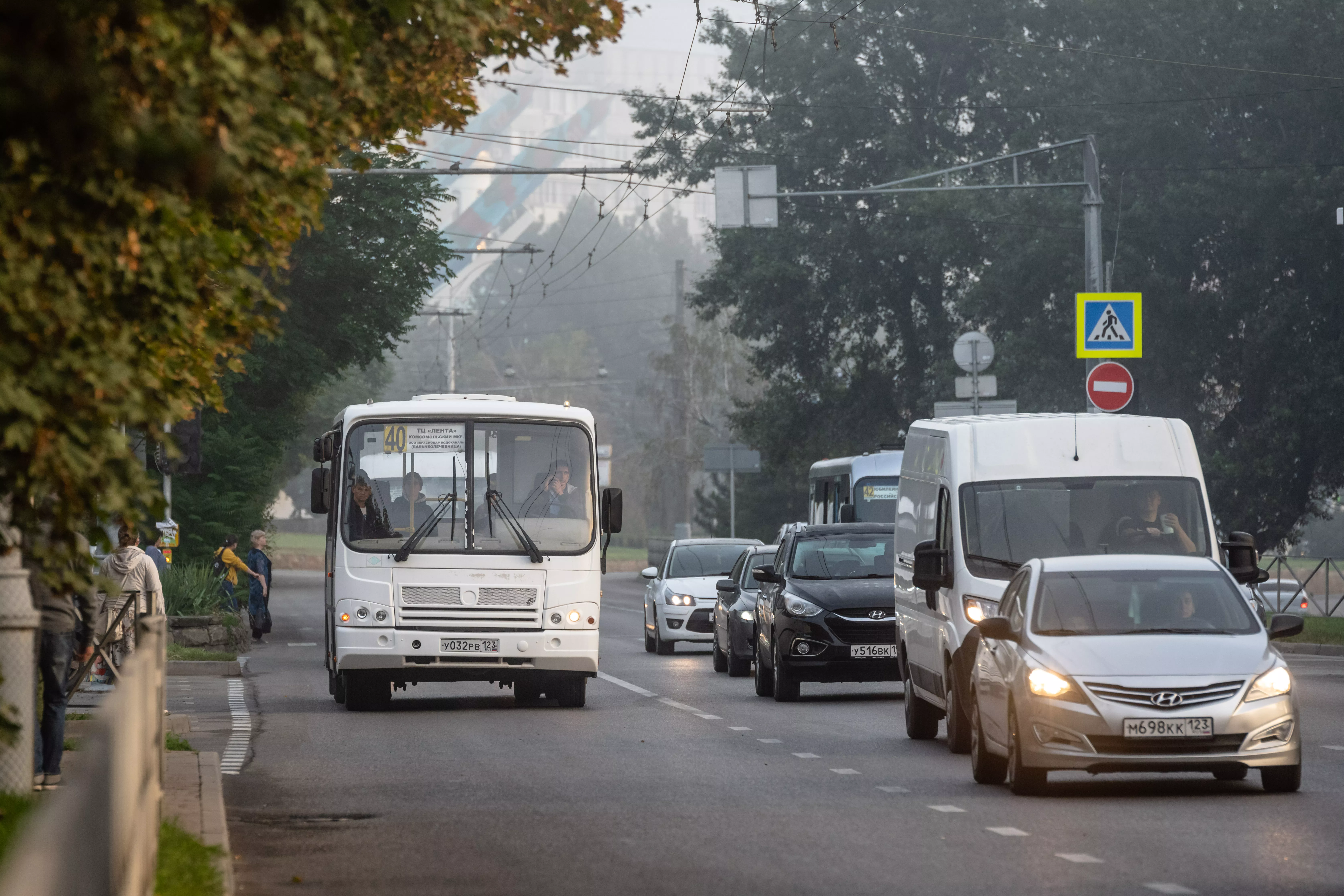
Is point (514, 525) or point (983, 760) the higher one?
point (514, 525)

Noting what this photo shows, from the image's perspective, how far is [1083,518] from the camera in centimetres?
1639

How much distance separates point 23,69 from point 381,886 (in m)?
6.38

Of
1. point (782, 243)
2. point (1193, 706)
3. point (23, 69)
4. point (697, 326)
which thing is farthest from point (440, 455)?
point (697, 326)

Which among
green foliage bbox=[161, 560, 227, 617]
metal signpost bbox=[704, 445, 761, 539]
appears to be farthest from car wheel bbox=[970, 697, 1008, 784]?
metal signpost bbox=[704, 445, 761, 539]

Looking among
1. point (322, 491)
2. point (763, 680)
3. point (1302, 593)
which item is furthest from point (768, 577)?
point (1302, 593)

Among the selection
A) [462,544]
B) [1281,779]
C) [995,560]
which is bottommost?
[1281,779]

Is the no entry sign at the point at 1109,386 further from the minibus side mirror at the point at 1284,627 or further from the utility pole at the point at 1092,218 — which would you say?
the minibus side mirror at the point at 1284,627

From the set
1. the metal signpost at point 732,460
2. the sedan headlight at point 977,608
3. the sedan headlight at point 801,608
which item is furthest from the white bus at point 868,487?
the sedan headlight at point 977,608

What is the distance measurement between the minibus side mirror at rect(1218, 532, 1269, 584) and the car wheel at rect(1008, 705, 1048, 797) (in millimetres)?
3637

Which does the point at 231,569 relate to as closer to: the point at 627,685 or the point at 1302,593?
the point at 627,685

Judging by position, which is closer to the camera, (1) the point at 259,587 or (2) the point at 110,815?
(2) the point at 110,815

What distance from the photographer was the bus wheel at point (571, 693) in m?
21.2

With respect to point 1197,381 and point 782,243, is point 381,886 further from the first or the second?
point 782,243

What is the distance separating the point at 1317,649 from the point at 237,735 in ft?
58.4
